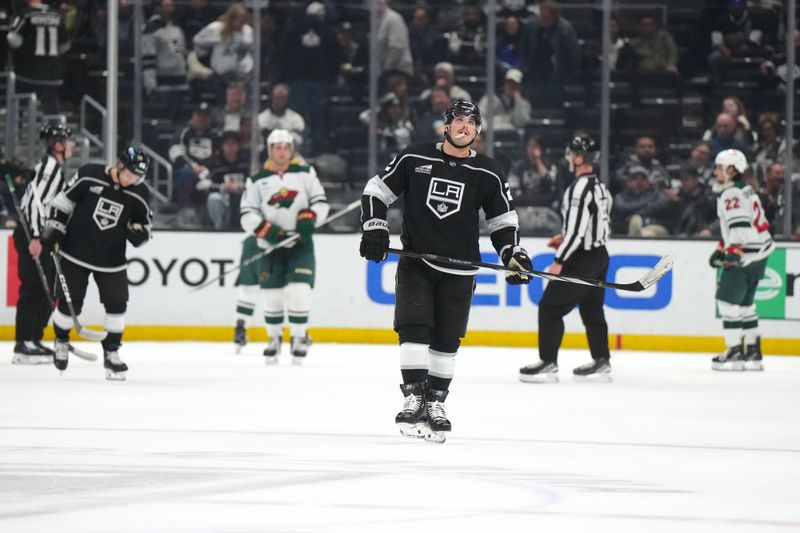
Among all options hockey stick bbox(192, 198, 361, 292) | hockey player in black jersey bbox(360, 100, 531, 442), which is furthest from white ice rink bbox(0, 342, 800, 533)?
hockey stick bbox(192, 198, 361, 292)

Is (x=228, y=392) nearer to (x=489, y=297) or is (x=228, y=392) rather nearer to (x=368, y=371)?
(x=368, y=371)

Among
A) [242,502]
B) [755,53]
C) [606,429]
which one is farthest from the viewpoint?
[755,53]

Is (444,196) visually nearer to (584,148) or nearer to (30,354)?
(584,148)

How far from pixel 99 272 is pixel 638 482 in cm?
387

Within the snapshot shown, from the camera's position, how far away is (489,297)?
34.9 ft

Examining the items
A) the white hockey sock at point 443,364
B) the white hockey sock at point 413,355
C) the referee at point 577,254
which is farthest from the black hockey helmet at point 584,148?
the white hockey sock at point 413,355

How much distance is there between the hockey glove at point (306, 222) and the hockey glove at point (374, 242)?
11.2 feet

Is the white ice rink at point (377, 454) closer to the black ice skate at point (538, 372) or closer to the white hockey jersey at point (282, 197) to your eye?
the black ice skate at point (538, 372)

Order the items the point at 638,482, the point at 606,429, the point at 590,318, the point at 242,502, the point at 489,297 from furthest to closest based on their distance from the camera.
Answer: the point at 489,297
the point at 590,318
the point at 606,429
the point at 638,482
the point at 242,502

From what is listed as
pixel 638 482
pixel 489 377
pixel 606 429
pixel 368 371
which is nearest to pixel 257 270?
pixel 368 371

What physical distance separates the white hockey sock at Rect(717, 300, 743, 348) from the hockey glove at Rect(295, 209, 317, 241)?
264 centimetres

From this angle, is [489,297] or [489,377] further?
[489,297]

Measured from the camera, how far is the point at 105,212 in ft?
24.9

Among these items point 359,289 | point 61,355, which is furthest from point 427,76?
point 61,355
